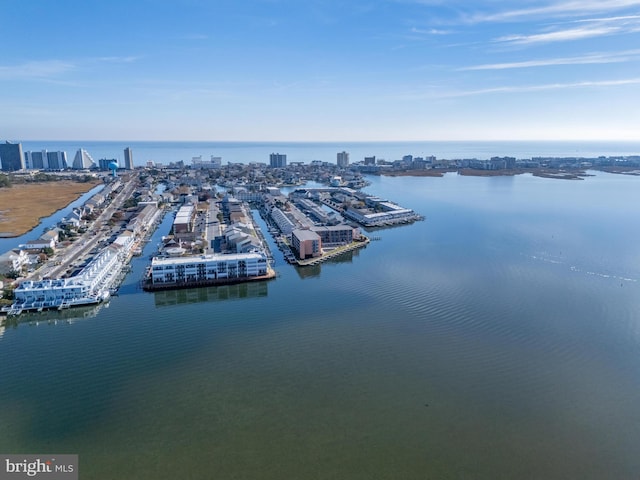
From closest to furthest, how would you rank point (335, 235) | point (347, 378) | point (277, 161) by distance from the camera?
point (347, 378), point (335, 235), point (277, 161)

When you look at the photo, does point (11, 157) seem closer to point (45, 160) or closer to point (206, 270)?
point (45, 160)

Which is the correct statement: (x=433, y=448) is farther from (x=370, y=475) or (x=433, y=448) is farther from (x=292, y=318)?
(x=292, y=318)

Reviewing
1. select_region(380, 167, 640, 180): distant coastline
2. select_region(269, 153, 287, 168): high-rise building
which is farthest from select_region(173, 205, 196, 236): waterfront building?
select_region(269, 153, 287, 168): high-rise building

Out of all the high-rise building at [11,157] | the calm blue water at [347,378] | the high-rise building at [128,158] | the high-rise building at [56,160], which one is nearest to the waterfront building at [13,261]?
the calm blue water at [347,378]

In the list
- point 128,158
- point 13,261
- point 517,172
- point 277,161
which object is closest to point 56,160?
point 128,158

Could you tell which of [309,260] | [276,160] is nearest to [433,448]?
[309,260]

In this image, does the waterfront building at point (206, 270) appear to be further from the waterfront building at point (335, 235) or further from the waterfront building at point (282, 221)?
the waterfront building at point (282, 221)
